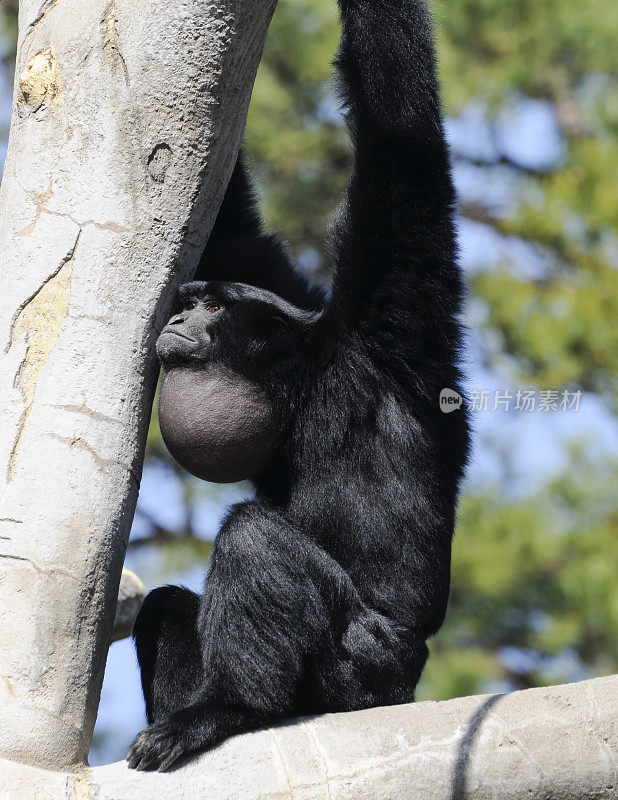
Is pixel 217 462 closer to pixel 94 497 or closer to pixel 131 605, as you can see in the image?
pixel 94 497

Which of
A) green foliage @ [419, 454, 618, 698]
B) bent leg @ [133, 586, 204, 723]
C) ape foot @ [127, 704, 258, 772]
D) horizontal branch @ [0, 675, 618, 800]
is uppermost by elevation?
horizontal branch @ [0, 675, 618, 800]

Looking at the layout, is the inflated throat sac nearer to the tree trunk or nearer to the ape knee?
the tree trunk

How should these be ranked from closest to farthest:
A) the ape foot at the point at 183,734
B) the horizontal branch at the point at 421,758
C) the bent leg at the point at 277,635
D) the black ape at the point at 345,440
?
1. the horizontal branch at the point at 421,758
2. the ape foot at the point at 183,734
3. the bent leg at the point at 277,635
4. the black ape at the point at 345,440

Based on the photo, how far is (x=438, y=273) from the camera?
337cm

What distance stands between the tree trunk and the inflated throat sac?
1.21ft

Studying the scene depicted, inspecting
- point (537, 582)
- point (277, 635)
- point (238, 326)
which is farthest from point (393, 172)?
point (537, 582)

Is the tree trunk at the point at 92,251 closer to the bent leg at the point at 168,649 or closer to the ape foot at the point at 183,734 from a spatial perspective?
the ape foot at the point at 183,734

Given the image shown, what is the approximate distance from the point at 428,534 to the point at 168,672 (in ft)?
3.50

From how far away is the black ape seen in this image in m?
3.17

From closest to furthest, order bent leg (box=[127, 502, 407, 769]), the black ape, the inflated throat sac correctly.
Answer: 1. bent leg (box=[127, 502, 407, 769])
2. the black ape
3. the inflated throat sac

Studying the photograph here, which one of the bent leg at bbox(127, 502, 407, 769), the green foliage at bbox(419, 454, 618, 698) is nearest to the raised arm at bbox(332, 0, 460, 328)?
the bent leg at bbox(127, 502, 407, 769)

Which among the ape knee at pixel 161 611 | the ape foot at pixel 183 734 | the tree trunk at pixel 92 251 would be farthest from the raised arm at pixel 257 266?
the ape foot at pixel 183 734

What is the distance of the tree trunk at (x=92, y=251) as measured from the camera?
2732 mm

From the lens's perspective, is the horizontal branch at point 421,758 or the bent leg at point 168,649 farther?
the bent leg at point 168,649
